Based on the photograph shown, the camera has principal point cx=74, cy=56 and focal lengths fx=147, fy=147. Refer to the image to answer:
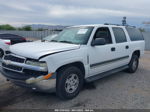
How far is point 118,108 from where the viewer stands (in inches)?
128

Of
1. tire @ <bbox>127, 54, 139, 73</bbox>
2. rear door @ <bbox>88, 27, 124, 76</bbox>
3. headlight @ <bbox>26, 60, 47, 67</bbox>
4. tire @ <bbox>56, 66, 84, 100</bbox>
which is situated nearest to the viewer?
headlight @ <bbox>26, 60, 47, 67</bbox>

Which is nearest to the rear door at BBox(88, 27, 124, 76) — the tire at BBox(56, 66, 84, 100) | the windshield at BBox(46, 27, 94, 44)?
the windshield at BBox(46, 27, 94, 44)

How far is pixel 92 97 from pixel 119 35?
2.45 meters

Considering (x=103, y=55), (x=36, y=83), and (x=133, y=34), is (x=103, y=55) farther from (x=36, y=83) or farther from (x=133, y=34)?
(x=133, y=34)

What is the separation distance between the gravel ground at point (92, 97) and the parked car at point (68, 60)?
1.00ft

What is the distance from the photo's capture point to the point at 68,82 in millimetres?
3486

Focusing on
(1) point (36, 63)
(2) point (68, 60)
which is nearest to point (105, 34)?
(2) point (68, 60)

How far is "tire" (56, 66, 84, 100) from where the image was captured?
328cm

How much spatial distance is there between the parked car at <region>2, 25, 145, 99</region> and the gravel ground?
30cm

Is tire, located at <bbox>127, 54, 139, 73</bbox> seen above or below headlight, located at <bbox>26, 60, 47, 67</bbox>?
below

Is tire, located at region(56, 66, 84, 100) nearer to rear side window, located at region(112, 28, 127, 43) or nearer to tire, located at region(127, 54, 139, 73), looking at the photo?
rear side window, located at region(112, 28, 127, 43)

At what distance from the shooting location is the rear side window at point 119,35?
4.87 m

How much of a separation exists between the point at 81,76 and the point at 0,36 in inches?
278

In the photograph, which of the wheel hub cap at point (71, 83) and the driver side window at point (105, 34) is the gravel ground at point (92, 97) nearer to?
the wheel hub cap at point (71, 83)
